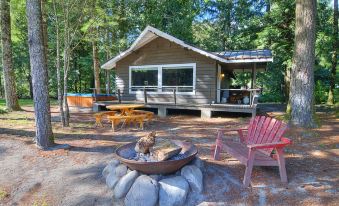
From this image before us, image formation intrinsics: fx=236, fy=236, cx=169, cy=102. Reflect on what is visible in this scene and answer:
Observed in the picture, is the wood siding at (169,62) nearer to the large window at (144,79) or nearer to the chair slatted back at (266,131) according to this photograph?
the large window at (144,79)

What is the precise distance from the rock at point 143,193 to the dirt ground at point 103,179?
321 millimetres

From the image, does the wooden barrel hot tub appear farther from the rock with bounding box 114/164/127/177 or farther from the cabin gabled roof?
the rock with bounding box 114/164/127/177

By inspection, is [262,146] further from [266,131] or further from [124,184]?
[124,184]

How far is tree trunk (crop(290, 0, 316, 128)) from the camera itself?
7016 millimetres

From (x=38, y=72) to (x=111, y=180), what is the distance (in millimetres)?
2909

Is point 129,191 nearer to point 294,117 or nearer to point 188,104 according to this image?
point 294,117

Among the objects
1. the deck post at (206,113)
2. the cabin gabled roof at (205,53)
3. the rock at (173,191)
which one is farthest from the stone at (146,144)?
the cabin gabled roof at (205,53)

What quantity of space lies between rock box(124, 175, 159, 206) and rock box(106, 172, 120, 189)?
35cm

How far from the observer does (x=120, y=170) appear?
368 cm

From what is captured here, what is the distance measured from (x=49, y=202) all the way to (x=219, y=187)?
95.3 inches

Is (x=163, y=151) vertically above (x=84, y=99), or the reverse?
(x=84, y=99)

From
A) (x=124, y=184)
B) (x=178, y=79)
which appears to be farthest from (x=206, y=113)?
(x=124, y=184)

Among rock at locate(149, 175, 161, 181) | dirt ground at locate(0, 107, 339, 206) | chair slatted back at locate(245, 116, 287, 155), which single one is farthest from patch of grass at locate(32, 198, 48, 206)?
chair slatted back at locate(245, 116, 287, 155)

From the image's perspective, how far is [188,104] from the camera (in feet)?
34.0
